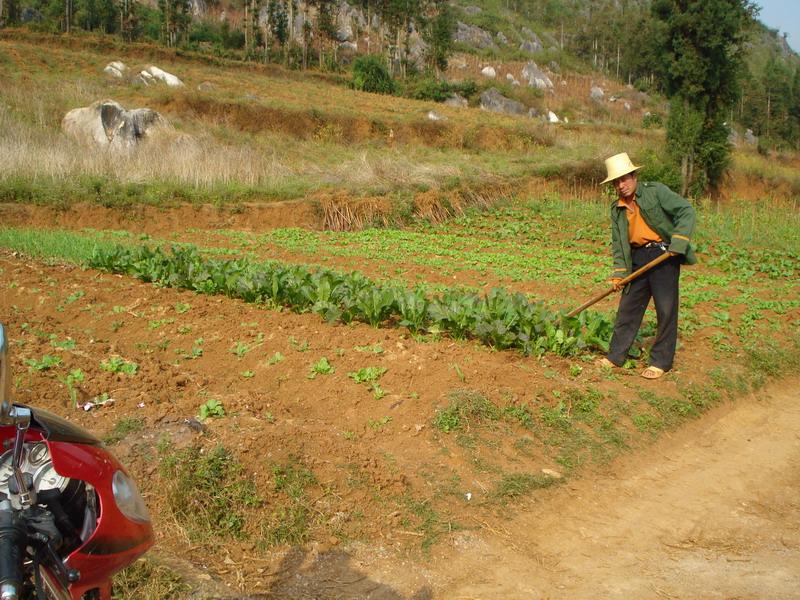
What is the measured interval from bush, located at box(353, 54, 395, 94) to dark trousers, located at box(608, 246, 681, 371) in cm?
4581

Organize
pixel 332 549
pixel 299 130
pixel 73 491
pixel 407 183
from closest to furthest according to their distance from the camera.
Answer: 1. pixel 73 491
2. pixel 332 549
3. pixel 407 183
4. pixel 299 130

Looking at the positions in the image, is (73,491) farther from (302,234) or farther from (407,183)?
(407,183)

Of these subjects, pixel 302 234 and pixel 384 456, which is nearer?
pixel 384 456

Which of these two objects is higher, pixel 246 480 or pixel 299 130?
pixel 299 130

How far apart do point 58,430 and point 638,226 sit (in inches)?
236

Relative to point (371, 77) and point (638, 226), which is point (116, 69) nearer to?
point (371, 77)

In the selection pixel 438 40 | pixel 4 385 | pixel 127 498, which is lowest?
pixel 127 498

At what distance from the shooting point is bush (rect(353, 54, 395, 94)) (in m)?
50.8

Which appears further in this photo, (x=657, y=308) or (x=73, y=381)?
(x=657, y=308)

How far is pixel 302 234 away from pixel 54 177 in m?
6.02

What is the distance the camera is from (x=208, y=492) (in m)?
4.43

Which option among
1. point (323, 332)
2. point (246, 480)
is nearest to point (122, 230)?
point (323, 332)

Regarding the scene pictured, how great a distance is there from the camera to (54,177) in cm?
1703

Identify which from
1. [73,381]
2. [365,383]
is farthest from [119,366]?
[365,383]
